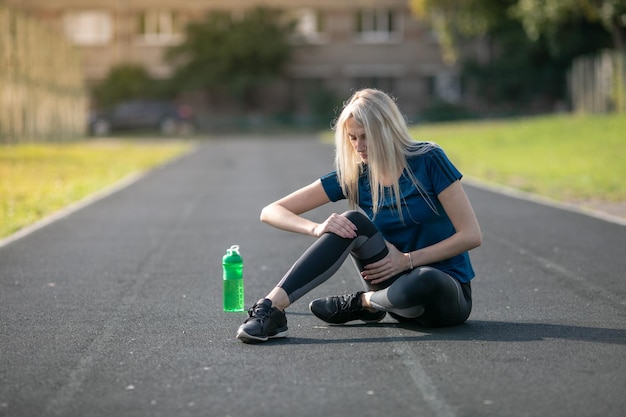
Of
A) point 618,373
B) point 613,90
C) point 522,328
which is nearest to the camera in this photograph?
point 618,373

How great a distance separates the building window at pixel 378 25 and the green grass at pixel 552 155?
25.1 metres

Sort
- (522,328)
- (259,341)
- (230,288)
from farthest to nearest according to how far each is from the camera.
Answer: (230,288)
(522,328)
(259,341)

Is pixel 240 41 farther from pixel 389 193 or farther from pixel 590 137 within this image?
pixel 389 193

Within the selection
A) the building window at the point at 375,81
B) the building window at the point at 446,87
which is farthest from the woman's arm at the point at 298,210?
the building window at the point at 375,81

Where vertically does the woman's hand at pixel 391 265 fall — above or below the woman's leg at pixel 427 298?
above

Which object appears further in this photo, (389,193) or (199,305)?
(199,305)

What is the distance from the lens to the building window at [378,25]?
68438 millimetres

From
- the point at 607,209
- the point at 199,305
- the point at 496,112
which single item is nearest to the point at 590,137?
the point at 607,209

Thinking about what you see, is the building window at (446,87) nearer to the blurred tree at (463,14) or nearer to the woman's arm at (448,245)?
the blurred tree at (463,14)

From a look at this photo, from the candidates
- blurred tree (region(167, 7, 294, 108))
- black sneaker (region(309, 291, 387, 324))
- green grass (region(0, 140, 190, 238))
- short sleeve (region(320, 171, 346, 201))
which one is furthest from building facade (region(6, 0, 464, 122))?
short sleeve (region(320, 171, 346, 201))

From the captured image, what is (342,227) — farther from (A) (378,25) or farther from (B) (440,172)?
(A) (378,25)

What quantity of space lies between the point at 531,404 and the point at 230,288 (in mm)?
3095

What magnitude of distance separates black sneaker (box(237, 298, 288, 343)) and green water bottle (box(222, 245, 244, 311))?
0.83 metres

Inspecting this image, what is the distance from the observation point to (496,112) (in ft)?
209
